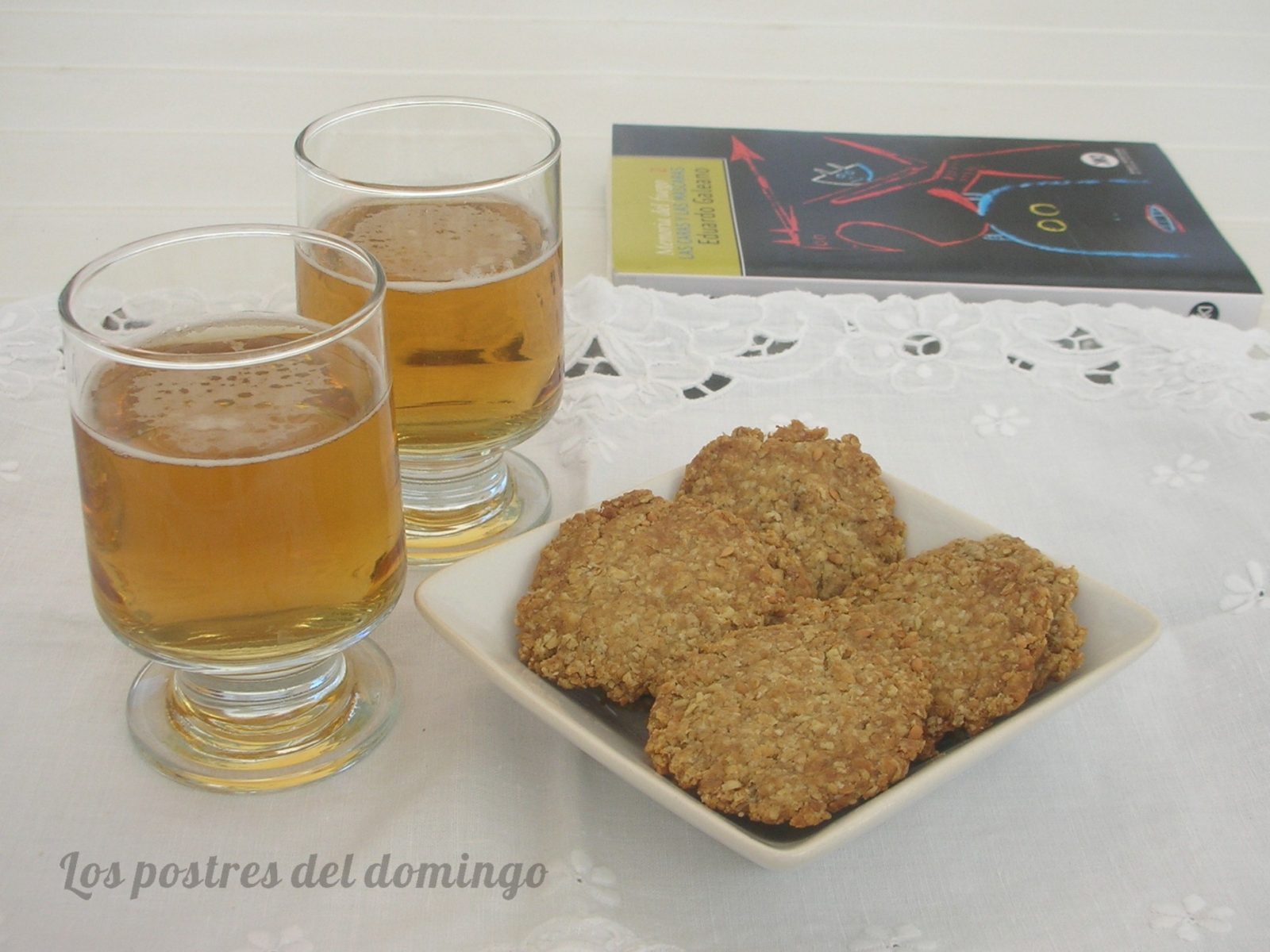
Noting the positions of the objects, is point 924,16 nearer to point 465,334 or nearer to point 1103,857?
point 465,334

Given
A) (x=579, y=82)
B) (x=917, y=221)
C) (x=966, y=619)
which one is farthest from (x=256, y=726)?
(x=579, y=82)

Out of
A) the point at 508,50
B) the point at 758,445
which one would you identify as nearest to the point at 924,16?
the point at 508,50

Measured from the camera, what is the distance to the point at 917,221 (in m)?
1.72

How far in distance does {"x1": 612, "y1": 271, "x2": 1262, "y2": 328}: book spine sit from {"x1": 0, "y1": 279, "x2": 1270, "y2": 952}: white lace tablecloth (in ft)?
0.87

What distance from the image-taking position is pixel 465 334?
1.10 metres

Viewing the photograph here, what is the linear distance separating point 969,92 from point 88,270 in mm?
1786

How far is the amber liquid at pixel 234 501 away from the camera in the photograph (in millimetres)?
811

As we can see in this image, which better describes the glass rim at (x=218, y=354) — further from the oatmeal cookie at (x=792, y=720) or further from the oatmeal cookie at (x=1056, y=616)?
the oatmeal cookie at (x=1056, y=616)

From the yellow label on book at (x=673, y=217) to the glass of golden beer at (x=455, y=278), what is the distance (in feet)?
1.37

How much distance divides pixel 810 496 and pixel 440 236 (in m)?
0.37

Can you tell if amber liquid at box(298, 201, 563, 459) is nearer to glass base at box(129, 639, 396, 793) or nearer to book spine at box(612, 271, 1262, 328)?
glass base at box(129, 639, 396, 793)

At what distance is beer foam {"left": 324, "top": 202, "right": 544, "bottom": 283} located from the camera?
108cm

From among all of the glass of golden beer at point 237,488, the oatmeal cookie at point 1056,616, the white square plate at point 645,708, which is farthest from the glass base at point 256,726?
the oatmeal cookie at point 1056,616

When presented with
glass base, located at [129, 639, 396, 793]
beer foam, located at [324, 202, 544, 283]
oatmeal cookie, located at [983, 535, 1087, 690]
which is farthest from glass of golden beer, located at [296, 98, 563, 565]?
oatmeal cookie, located at [983, 535, 1087, 690]
